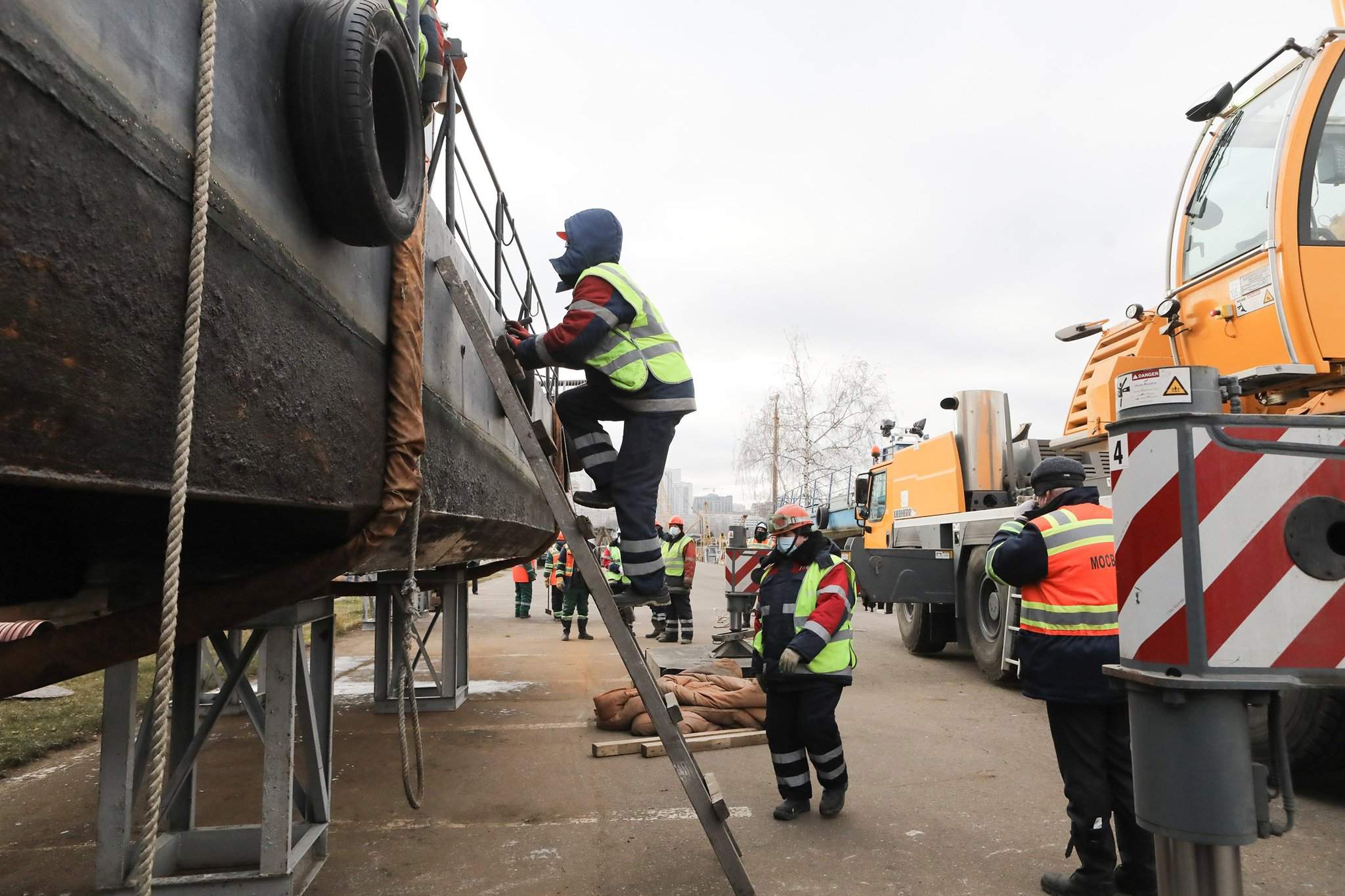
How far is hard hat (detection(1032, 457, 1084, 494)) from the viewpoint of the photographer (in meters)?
3.89

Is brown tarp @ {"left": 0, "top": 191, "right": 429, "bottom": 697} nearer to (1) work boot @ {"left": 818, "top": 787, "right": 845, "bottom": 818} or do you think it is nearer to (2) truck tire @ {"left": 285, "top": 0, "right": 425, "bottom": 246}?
(2) truck tire @ {"left": 285, "top": 0, "right": 425, "bottom": 246}

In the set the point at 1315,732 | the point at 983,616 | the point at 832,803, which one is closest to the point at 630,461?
the point at 832,803

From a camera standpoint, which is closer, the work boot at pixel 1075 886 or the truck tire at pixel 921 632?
the work boot at pixel 1075 886

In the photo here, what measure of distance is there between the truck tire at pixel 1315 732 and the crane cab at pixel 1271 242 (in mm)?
1359

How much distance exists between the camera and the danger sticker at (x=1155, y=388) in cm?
177

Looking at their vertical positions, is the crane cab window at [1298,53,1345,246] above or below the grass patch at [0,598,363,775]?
above

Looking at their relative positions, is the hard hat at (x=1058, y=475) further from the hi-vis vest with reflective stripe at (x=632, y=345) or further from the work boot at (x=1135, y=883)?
the hi-vis vest with reflective stripe at (x=632, y=345)

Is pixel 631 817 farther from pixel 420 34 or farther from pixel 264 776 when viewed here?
pixel 420 34

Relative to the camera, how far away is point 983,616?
8539 millimetres

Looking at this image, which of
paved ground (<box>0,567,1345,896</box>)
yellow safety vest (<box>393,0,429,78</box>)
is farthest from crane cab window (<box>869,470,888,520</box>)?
yellow safety vest (<box>393,0,429,78</box>)

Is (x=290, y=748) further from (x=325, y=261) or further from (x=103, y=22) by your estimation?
(x=103, y=22)

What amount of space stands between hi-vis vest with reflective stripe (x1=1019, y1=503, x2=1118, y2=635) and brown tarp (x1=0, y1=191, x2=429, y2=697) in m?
2.61

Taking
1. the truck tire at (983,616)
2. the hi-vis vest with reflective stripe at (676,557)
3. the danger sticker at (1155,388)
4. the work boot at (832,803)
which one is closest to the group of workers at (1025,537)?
the work boot at (832,803)

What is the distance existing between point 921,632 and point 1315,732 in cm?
568
